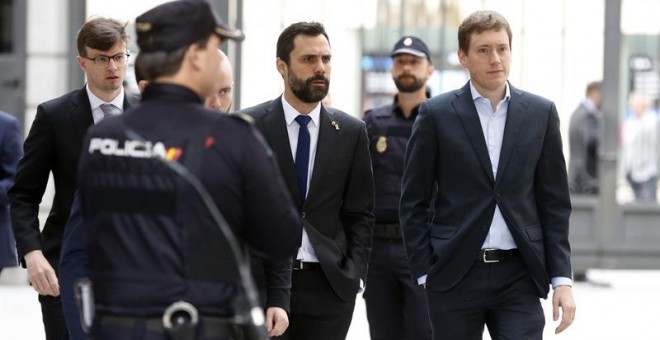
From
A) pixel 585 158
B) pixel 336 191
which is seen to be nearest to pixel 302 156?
pixel 336 191

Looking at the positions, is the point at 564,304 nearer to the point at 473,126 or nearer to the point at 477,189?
the point at 477,189

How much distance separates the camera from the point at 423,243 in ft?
18.6

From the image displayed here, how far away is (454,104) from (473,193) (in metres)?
0.38

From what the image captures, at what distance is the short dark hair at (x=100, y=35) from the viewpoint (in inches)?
226

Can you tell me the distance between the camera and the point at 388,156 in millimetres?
8125

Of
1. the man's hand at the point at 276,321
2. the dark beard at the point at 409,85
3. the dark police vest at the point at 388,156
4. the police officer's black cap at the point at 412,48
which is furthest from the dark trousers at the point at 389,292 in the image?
the man's hand at the point at 276,321

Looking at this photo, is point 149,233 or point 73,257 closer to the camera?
point 149,233

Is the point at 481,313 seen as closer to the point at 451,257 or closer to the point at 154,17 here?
the point at 451,257

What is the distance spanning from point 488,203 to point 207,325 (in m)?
2.14

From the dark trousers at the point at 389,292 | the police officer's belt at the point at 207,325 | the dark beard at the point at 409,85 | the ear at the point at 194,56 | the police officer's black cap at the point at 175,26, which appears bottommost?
the dark trousers at the point at 389,292

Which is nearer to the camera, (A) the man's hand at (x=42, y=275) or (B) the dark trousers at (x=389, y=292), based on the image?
(A) the man's hand at (x=42, y=275)

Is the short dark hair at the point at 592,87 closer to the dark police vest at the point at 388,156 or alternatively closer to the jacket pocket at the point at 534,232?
the dark police vest at the point at 388,156

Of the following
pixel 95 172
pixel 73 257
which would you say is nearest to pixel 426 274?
pixel 73 257

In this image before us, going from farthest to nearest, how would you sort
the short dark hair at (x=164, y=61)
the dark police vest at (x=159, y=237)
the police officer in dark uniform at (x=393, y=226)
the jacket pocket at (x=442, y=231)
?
the police officer in dark uniform at (x=393, y=226) → the jacket pocket at (x=442, y=231) → the short dark hair at (x=164, y=61) → the dark police vest at (x=159, y=237)
